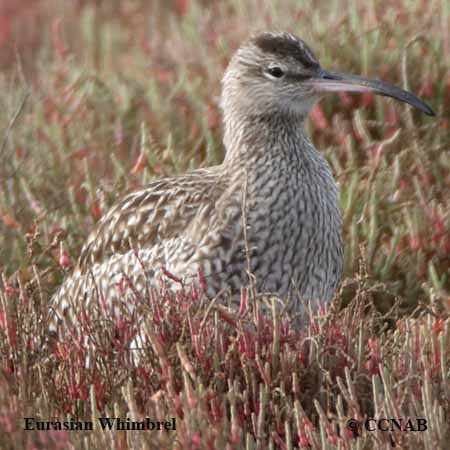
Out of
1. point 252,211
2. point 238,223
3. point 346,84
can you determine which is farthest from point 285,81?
point 238,223

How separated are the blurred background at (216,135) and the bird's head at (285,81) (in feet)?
2.08

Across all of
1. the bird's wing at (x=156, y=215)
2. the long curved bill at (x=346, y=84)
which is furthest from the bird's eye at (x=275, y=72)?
the bird's wing at (x=156, y=215)

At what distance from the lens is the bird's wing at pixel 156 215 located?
5676 millimetres

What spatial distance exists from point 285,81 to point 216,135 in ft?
5.31

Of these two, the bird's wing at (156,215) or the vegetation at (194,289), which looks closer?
the vegetation at (194,289)

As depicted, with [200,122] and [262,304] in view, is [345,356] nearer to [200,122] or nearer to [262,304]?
[262,304]

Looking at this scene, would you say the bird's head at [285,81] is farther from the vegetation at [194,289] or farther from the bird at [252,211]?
the vegetation at [194,289]

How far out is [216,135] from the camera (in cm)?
750

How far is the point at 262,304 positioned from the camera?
16.8ft

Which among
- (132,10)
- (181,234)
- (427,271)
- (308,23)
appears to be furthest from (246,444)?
(132,10)

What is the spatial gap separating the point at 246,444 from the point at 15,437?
0.69 meters
